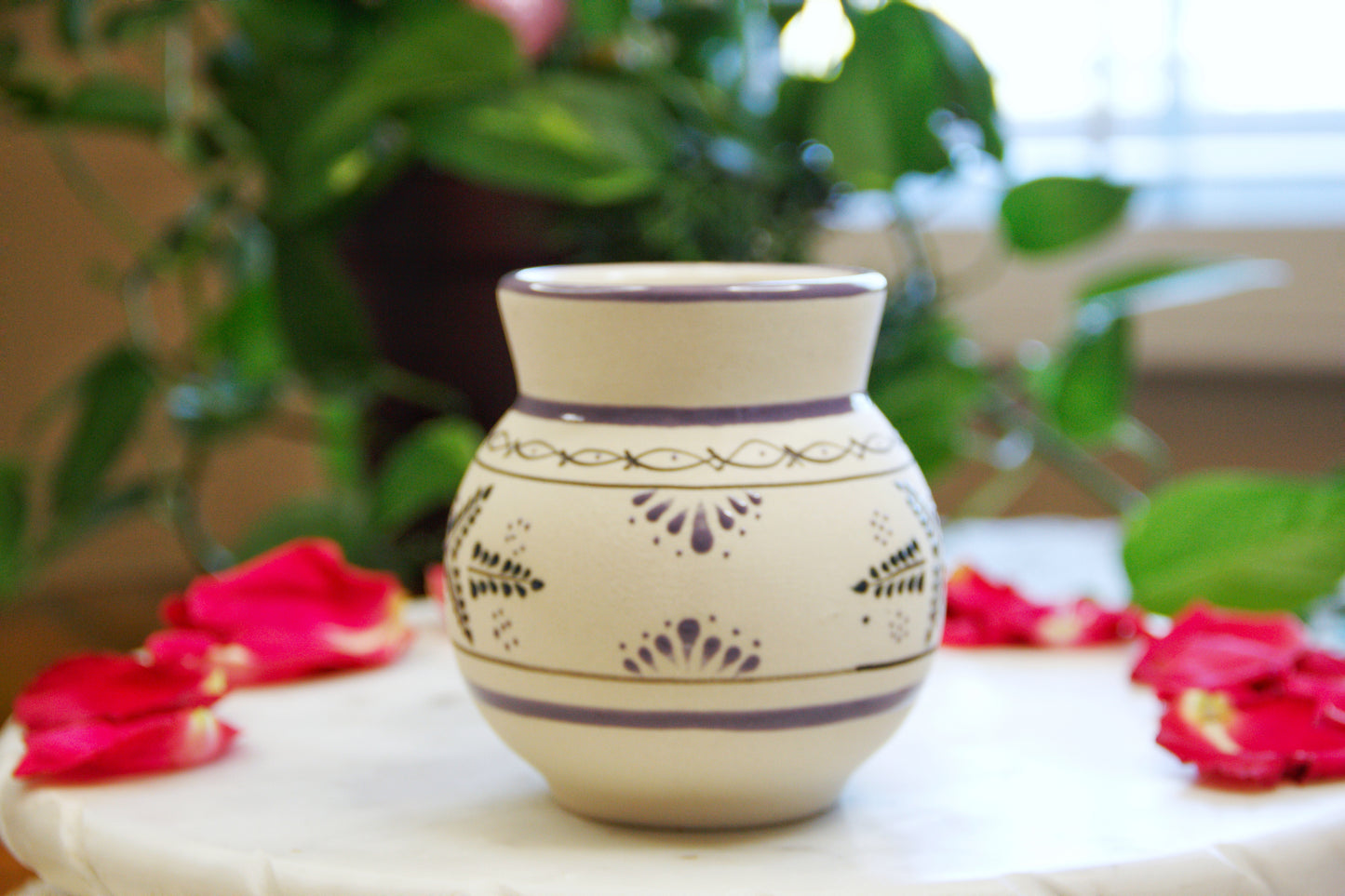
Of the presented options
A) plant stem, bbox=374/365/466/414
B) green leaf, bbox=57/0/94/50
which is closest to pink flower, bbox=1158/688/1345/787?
plant stem, bbox=374/365/466/414

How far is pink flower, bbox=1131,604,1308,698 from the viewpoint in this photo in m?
0.32

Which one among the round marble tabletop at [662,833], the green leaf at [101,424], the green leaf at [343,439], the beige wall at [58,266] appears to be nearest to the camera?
the round marble tabletop at [662,833]

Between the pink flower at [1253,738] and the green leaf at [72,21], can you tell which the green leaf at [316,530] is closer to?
the green leaf at [72,21]

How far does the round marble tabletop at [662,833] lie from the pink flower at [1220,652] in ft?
0.04

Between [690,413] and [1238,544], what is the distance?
0.75 feet

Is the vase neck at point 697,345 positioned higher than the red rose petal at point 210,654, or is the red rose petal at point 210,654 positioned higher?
the vase neck at point 697,345

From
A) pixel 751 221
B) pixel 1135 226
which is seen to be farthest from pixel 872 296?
pixel 1135 226

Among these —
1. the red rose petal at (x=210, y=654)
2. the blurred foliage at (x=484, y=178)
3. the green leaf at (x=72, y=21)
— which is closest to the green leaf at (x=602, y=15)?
the blurred foliage at (x=484, y=178)

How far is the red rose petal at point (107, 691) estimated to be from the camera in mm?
314

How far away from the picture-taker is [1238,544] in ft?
1.36

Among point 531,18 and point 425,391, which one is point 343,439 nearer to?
point 425,391

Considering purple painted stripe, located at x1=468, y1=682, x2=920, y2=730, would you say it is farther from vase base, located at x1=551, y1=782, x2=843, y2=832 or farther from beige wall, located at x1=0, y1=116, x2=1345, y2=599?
beige wall, located at x1=0, y1=116, x2=1345, y2=599

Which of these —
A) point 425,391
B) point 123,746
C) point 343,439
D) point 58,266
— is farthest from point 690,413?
point 58,266

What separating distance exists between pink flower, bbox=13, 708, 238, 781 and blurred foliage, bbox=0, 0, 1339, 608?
0.82ft
